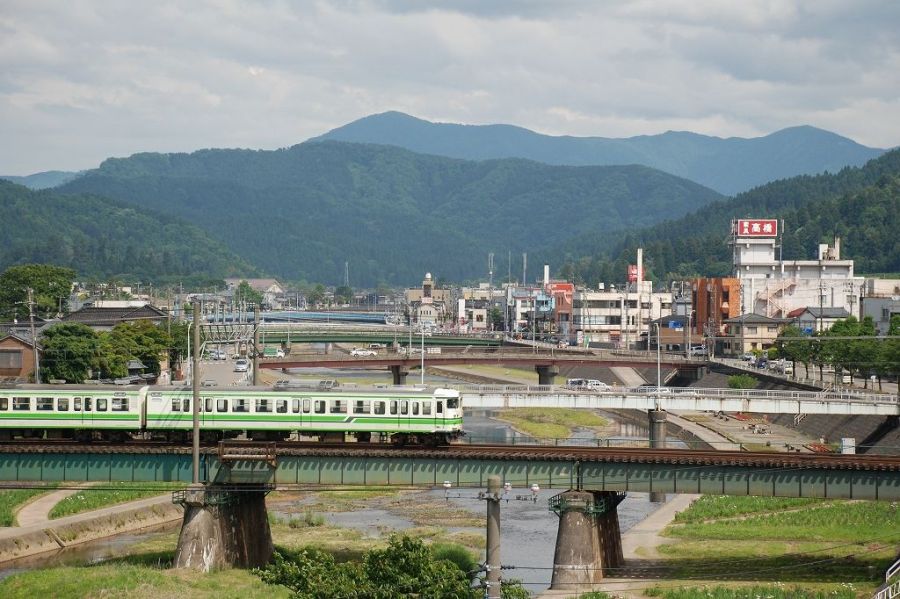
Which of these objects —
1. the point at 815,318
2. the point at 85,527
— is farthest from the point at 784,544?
the point at 815,318

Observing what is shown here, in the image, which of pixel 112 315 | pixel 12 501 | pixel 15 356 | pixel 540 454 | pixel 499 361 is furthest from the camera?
pixel 112 315

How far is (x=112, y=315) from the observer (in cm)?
17562

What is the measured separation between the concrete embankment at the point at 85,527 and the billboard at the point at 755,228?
127717mm

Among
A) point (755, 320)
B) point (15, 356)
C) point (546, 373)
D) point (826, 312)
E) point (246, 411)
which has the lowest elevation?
point (546, 373)

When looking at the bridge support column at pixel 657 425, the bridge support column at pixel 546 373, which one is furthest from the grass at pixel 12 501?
the bridge support column at pixel 546 373

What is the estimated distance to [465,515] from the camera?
81.2 meters

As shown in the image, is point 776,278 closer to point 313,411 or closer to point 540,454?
point 313,411

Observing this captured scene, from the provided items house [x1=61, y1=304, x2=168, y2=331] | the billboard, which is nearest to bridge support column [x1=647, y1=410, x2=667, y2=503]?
house [x1=61, y1=304, x2=168, y2=331]

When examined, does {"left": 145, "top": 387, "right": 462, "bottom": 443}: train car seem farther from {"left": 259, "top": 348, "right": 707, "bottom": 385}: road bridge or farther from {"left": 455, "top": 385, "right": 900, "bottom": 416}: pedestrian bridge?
{"left": 259, "top": 348, "right": 707, "bottom": 385}: road bridge

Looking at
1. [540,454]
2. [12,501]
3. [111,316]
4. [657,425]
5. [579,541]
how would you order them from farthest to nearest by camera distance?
[111,316]
[657,425]
[12,501]
[540,454]
[579,541]

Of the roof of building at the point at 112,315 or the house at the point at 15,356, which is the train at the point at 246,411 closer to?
the house at the point at 15,356

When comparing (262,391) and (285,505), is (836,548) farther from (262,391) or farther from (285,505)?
(285,505)

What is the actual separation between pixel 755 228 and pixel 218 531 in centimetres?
14757

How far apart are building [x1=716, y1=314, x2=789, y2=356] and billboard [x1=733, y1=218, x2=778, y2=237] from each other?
59.7 feet
